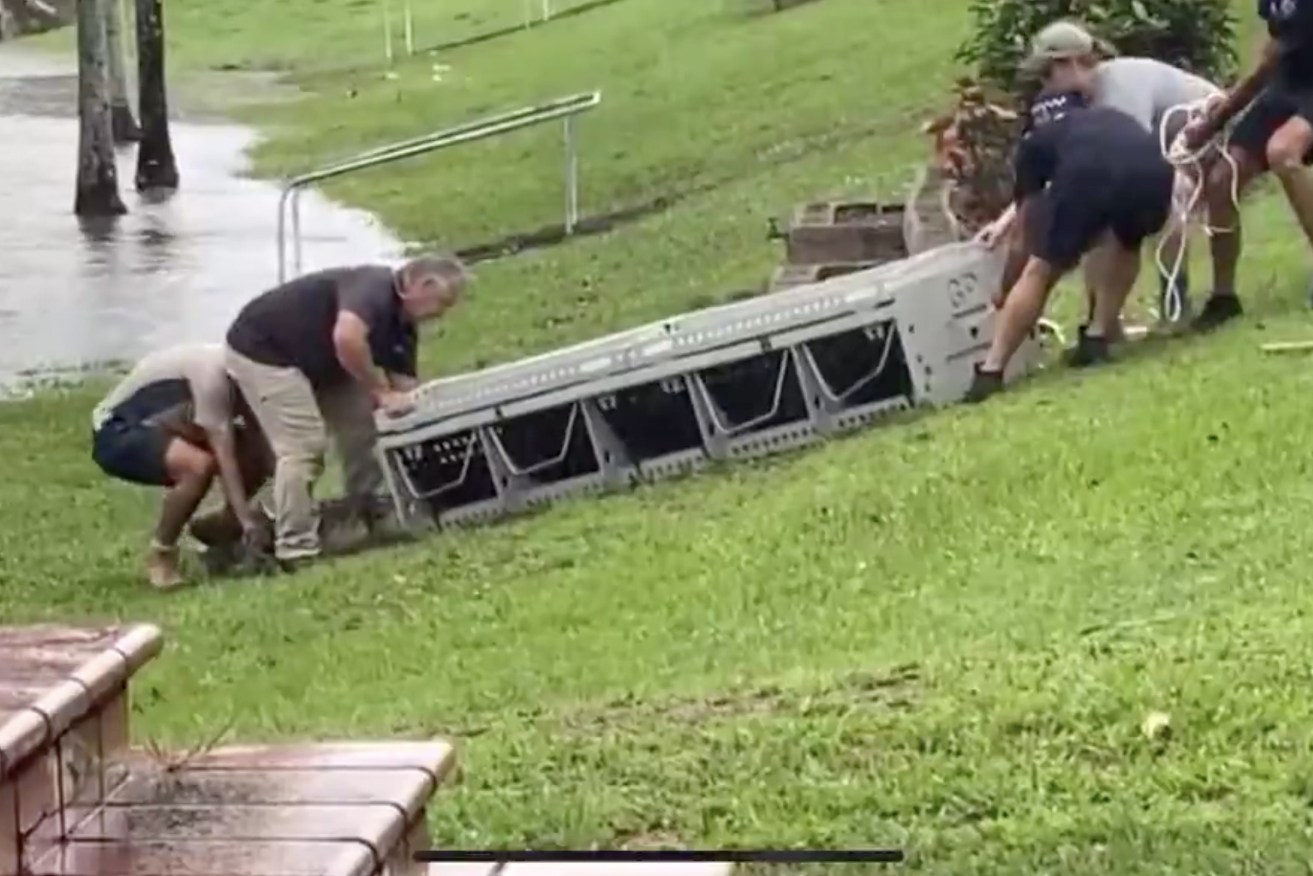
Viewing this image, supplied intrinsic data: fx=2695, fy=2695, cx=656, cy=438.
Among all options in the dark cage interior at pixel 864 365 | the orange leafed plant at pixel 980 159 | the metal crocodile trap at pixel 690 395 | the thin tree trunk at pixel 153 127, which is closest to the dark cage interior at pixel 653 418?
the metal crocodile trap at pixel 690 395

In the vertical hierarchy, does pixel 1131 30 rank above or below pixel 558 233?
above

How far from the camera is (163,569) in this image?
32.1 feet

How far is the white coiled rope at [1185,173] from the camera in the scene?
33.1 feet

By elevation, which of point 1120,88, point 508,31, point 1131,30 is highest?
point 1120,88

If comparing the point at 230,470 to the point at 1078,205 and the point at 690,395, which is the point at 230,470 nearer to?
the point at 690,395

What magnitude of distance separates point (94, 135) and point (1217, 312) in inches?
647

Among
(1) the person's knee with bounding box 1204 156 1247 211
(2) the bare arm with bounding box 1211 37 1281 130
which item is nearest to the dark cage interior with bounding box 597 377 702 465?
(1) the person's knee with bounding box 1204 156 1247 211

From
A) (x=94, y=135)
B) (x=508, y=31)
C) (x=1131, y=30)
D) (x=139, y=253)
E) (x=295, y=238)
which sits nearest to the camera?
(x=1131, y=30)

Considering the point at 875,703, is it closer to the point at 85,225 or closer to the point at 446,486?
the point at 446,486

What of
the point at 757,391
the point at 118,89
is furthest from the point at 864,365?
the point at 118,89

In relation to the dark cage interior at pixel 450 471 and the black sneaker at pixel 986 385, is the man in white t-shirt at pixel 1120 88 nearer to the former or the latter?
the black sneaker at pixel 986 385

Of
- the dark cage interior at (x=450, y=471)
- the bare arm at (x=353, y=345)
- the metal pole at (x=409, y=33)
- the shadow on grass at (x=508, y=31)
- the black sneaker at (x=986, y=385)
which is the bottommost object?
the metal pole at (x=409, y=33)

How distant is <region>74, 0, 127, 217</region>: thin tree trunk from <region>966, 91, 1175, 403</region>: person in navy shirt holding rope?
1581 centimetres

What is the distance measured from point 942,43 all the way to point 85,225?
8.31m
